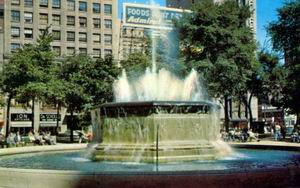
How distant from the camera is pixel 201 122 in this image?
757 inches

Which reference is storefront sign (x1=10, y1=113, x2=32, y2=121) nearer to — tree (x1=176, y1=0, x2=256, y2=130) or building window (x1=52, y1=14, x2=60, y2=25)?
building window (x1=52, y1=14, x2=60, y2=25)

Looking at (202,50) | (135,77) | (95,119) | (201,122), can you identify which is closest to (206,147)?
(201,122)

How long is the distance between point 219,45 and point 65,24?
1752 inches

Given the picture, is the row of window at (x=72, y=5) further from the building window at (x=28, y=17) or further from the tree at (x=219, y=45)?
the tree at (x=219, y=45)

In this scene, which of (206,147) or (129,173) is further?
(206,147)

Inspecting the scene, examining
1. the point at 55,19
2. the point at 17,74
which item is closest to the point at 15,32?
the point at 55,19

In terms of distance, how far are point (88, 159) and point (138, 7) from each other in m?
87.0

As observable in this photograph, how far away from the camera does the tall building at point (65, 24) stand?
86.9 m

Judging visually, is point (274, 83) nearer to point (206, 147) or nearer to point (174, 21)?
point (174, 21)

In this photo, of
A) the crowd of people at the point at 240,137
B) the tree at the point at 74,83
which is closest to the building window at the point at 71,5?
the tree at the point at 74,83

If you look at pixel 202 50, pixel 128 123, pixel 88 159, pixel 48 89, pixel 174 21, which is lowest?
pixel 88 159

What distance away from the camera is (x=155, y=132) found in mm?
18094

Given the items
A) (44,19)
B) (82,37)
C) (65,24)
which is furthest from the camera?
(82,37)

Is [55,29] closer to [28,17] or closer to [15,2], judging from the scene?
[28,17]
